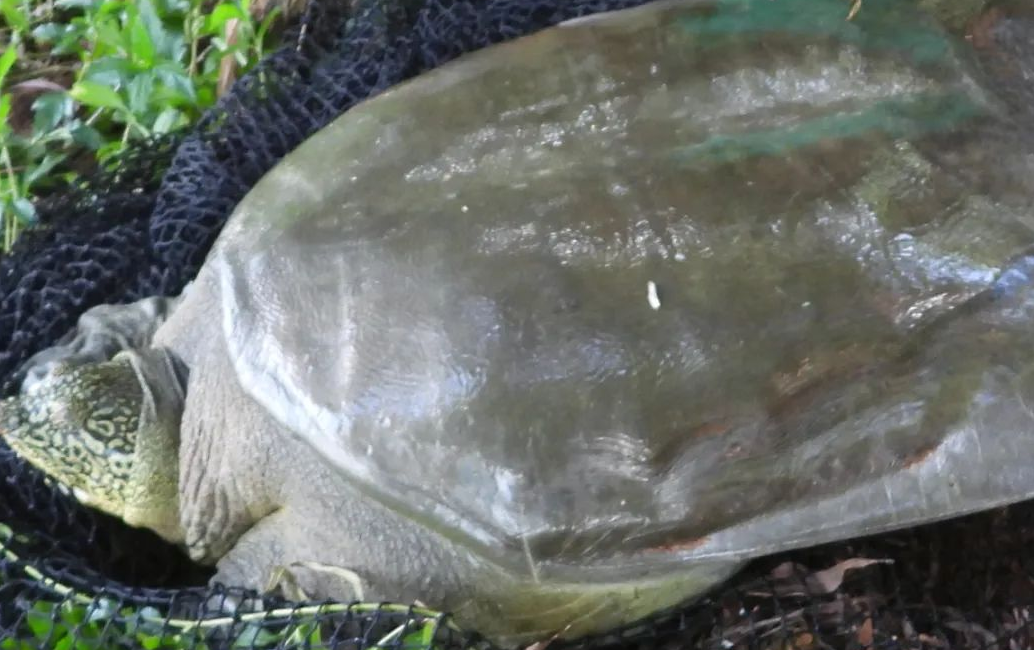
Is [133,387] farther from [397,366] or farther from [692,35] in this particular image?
[692,35]

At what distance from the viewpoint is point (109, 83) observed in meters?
1.40

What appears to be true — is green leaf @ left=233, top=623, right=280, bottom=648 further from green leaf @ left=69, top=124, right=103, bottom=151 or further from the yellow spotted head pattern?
green leaf @ left=69, top=124, right=103, bottom=151

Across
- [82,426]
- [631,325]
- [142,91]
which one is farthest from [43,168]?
[631,325]

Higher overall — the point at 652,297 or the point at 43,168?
the point at 652,297

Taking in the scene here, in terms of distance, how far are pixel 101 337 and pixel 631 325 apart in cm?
67

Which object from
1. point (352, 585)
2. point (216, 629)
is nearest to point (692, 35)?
point (352, 585)

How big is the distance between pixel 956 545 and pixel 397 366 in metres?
0.74

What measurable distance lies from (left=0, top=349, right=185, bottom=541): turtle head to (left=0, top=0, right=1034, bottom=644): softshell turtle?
136mm

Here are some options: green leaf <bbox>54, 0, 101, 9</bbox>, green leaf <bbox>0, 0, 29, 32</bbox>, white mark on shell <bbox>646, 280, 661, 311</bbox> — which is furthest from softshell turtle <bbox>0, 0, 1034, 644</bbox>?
green leaf <bbox>0, 0, 29, 32</bbox>

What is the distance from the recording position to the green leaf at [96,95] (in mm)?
1337

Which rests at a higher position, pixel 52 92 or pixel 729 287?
pixel 729 287

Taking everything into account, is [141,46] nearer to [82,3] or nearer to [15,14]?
[82,3]

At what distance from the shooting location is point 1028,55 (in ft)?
3.17

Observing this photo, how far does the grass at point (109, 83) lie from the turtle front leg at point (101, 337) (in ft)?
0.69
